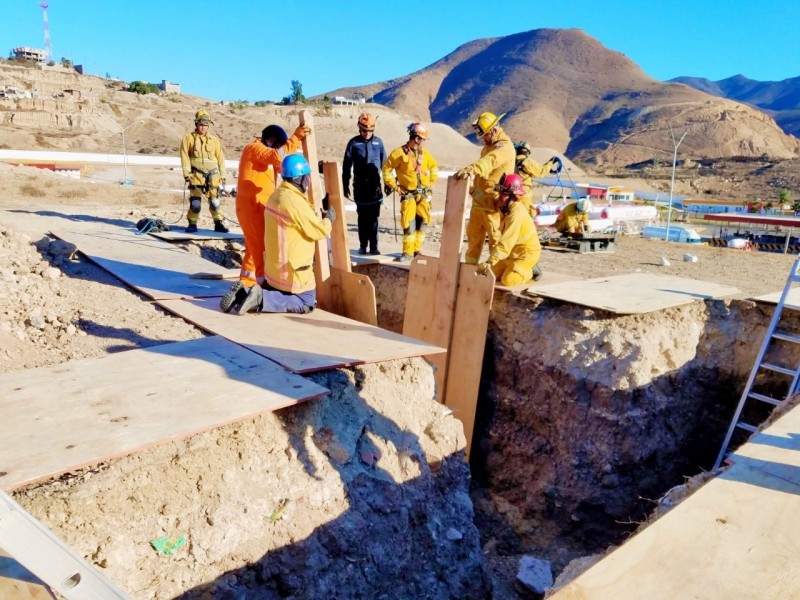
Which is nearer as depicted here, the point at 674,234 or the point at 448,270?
the point at 448,270

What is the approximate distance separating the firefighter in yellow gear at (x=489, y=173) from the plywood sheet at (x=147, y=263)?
302 cm

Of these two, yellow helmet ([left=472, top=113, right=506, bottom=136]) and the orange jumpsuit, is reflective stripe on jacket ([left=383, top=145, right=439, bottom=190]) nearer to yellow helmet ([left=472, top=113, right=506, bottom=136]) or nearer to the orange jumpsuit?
yellow helmet ([left=472, top=113, right=506, bottom=136])

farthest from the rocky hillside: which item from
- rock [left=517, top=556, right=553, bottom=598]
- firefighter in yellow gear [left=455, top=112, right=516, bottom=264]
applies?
rock [left=517, top=556, right=553, bottom=598]

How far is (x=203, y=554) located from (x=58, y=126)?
42418 mm

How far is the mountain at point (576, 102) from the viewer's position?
7306 centimetres

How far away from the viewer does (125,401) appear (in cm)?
304

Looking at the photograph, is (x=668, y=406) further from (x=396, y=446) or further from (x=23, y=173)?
(x=23, y=173)

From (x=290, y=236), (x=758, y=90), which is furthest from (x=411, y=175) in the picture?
(x=758, y=90)

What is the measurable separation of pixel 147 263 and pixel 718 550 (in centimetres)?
631

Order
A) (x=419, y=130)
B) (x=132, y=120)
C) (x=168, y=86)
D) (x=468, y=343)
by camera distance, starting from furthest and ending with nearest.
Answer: (x=168, y=86) → (x=132, y=120) → (x=419, y=130) → (x=468, y=343)

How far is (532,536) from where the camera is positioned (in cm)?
546

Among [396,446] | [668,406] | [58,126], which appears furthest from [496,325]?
[58,126]

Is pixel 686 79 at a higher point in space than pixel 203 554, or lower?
higher

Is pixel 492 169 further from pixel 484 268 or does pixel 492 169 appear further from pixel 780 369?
pixel 780 369
